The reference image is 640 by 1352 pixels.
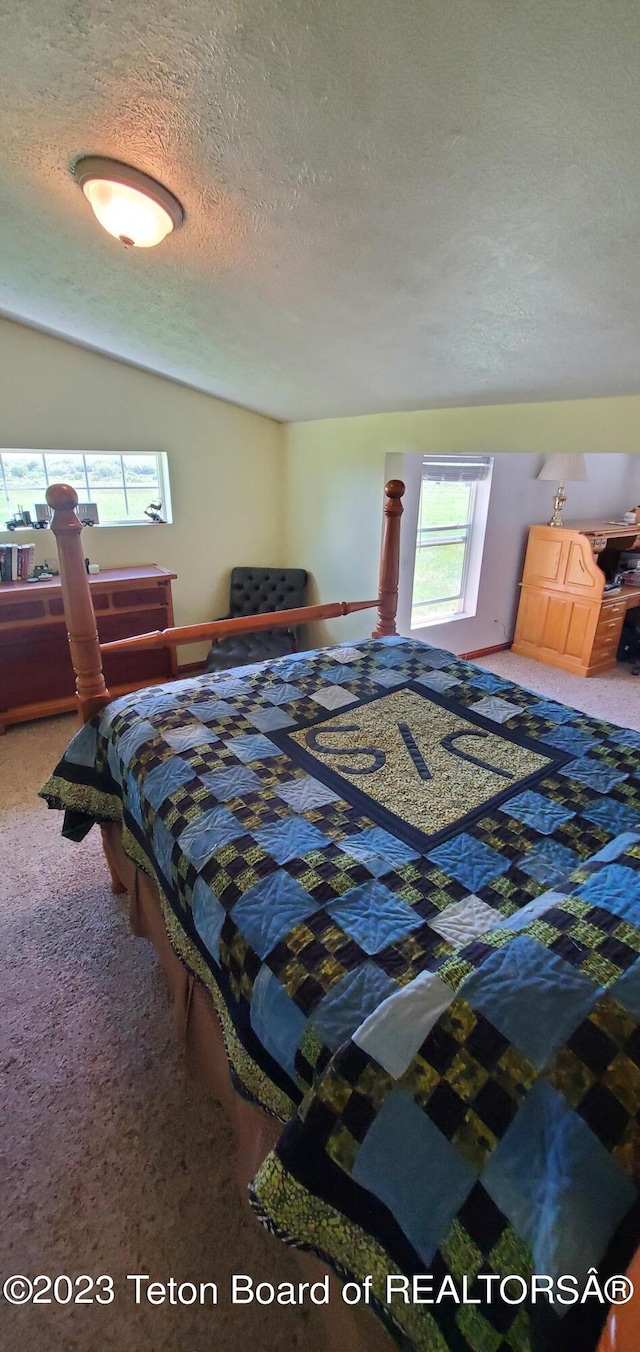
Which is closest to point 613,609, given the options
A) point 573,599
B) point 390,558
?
point 573,599

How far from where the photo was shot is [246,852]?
1183mm

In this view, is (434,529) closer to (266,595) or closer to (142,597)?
(266,595)

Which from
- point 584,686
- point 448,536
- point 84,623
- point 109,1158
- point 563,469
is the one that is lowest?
point 109,1158

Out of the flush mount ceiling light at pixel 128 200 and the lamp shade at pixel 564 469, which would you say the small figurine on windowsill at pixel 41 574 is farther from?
the lamp shade at pixel 564 469

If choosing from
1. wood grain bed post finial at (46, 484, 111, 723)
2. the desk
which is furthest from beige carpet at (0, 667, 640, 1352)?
the desk

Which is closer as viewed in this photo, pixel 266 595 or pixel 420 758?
pixel 420 758

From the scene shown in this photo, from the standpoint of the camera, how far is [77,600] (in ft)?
5.94

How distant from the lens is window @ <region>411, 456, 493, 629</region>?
3870 mm

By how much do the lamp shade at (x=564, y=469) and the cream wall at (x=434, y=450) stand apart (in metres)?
0.13

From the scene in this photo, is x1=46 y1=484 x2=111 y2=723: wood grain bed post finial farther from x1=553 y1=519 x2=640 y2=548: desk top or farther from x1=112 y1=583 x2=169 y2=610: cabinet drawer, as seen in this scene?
x1=553 y1=519 x2=640 y2=548: desk top

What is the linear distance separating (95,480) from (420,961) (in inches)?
146

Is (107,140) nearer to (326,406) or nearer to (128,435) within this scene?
(326,406)

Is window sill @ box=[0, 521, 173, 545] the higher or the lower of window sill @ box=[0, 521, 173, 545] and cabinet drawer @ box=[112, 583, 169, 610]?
the higher

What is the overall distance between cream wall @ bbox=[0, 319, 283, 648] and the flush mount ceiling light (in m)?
2.09
